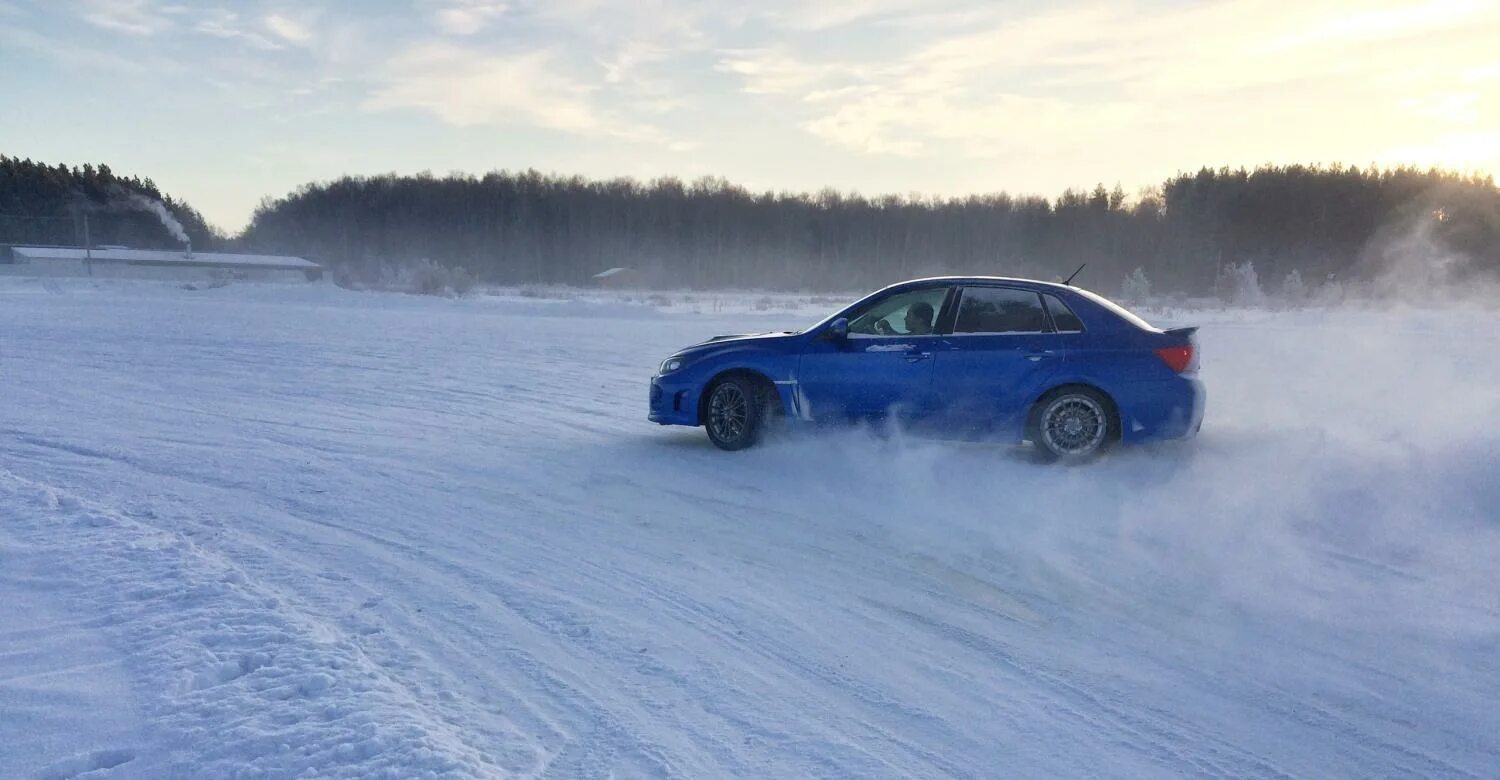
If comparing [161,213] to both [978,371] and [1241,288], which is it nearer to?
[1241,288]

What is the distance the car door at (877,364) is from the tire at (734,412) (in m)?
0.44

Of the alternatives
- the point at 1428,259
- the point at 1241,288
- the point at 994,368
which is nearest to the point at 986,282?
the point at 994,368

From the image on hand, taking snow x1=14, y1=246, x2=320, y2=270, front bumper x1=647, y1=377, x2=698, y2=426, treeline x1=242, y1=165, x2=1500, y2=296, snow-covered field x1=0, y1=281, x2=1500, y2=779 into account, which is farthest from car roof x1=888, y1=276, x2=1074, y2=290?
snow x1=14, y1=246, x2=320, y2=270

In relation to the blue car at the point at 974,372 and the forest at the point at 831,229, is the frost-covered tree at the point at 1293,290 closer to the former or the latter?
the forest at the point at 831,229

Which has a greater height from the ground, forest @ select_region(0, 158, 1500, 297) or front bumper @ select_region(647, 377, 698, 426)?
forest @ select_region(0, 158, 1500, 297)

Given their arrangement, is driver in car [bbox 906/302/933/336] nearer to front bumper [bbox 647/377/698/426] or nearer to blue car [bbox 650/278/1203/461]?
blue car [bbox 650/278/1203/461]

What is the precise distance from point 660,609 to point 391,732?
161cm

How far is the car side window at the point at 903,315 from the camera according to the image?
802 centimetres

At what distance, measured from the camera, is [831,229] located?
90312 mm

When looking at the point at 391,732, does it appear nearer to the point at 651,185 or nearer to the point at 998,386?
the point at 998,386

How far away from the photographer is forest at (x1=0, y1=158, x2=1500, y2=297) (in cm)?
5534

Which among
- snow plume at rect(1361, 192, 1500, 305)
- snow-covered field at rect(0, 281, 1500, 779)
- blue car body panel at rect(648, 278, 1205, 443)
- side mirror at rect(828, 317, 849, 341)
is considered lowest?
snow-covered field at rect(0, 281, 1500, 779)

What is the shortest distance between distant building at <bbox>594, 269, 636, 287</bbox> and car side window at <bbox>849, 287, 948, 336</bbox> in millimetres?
66447

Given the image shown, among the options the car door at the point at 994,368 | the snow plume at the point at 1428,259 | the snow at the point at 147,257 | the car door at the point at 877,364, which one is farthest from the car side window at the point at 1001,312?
the snow at the point at 147,257
